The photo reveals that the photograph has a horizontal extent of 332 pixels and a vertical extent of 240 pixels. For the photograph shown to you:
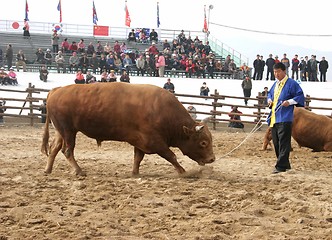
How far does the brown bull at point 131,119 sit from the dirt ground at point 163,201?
39cm

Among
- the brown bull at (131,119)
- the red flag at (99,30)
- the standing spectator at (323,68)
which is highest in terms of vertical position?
the red flag at (99,30)

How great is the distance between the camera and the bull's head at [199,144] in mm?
8234

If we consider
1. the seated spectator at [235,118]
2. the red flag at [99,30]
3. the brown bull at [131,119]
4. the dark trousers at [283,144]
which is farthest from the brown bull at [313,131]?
the red flag at [99,30]

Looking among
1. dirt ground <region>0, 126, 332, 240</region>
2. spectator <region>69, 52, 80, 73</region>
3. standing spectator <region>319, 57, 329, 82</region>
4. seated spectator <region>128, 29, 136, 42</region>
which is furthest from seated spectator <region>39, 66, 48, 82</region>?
dirt ground <region>0, 126, 332, 240</region>

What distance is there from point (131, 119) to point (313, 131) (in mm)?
4902

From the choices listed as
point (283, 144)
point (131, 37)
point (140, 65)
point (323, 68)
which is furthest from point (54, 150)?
point (131, 37)

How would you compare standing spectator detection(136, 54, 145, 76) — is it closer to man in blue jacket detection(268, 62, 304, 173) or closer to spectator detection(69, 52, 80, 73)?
spectator detection(69, 52, 80, 73)

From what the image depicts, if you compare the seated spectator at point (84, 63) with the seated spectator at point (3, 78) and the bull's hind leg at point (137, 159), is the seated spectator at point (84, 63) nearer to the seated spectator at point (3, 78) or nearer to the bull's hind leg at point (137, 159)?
the seated spectator at point (3, 78)

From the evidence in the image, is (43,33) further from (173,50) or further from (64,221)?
(64,221)

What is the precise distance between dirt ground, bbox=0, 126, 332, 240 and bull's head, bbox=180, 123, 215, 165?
0.21m

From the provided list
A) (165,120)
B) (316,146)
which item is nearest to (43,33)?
(316,146)

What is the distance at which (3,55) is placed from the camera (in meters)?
27.9

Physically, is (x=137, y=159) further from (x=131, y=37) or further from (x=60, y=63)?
(x=131, y=37)

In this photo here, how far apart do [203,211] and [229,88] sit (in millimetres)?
20025
